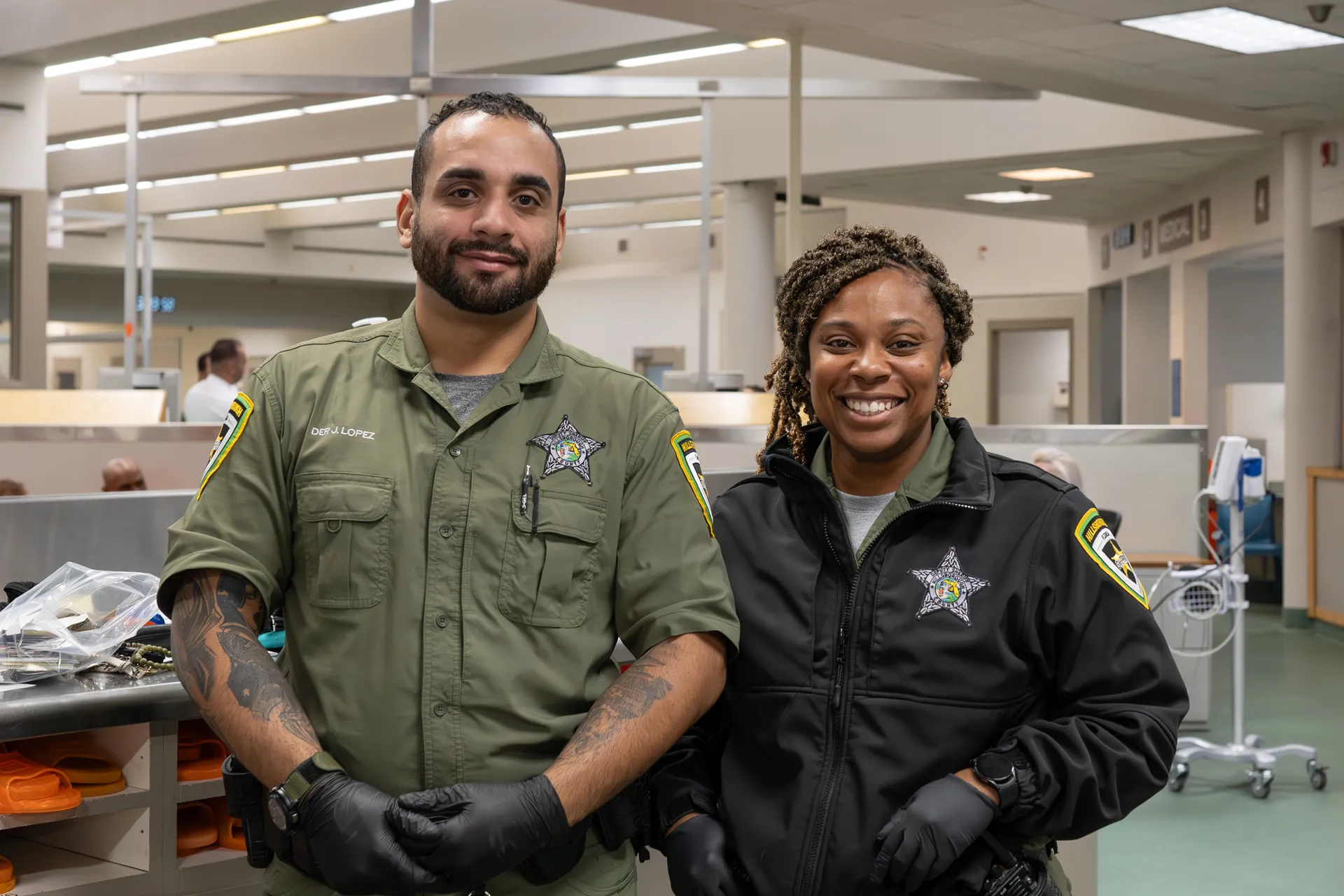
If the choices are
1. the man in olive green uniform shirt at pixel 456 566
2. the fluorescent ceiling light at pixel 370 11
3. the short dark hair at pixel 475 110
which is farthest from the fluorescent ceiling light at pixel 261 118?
the man in olive green uniform shirt at pixel 456 566

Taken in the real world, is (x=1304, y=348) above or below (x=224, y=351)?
above

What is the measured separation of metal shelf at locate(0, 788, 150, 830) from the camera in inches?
77.8

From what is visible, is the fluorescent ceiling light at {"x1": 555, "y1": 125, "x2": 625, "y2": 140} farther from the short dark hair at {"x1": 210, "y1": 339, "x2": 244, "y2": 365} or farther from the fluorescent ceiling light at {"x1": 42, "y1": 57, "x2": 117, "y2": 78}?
the short dark hair at {"x1": 210, "y1": 339, "x2": 244, "y2": 365}

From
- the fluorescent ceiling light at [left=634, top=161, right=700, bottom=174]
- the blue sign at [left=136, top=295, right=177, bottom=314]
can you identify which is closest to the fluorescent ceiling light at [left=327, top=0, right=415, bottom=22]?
the fluorescent ceiling light at [left=634, top=161, right=700, bottom=174]

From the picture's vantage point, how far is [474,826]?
1.35m

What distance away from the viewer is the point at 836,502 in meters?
1.60

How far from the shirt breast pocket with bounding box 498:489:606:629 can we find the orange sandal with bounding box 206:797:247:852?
94 centimetres

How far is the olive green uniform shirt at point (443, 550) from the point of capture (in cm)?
150

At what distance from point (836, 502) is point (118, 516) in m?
2.18

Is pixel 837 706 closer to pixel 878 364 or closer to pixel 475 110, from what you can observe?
pixel 878 364

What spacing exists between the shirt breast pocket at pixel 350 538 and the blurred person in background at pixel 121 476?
3.81 metres

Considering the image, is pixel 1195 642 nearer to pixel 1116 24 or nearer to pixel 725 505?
pixel 1116 24

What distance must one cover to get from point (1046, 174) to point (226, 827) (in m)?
10.4

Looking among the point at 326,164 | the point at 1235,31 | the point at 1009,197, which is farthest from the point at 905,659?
the point at 326,164
